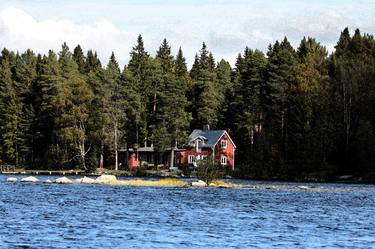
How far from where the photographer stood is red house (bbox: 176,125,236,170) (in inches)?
4648

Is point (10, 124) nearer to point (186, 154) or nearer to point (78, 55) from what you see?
point (186, 154)

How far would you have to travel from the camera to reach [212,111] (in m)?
128

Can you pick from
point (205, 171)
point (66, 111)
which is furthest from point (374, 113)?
point (66, 111)

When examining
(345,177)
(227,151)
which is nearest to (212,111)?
(227,151)

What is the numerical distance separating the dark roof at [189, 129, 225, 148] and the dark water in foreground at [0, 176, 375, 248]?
172 feet

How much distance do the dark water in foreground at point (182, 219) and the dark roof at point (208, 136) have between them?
52.5 metres

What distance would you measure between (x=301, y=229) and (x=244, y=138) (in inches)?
3233

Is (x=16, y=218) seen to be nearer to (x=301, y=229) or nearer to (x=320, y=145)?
(x=301, y=229)

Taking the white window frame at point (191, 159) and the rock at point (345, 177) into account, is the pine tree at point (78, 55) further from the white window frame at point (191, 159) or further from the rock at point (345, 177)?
the rock at point (345, 177)

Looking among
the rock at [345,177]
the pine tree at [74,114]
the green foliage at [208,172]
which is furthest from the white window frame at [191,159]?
the green foliage at [208,172]

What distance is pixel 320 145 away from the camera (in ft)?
317

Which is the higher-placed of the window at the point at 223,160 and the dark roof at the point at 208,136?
the dark roof at the point at 208,136

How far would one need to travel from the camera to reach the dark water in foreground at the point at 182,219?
3153cm

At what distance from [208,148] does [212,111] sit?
11.2m
